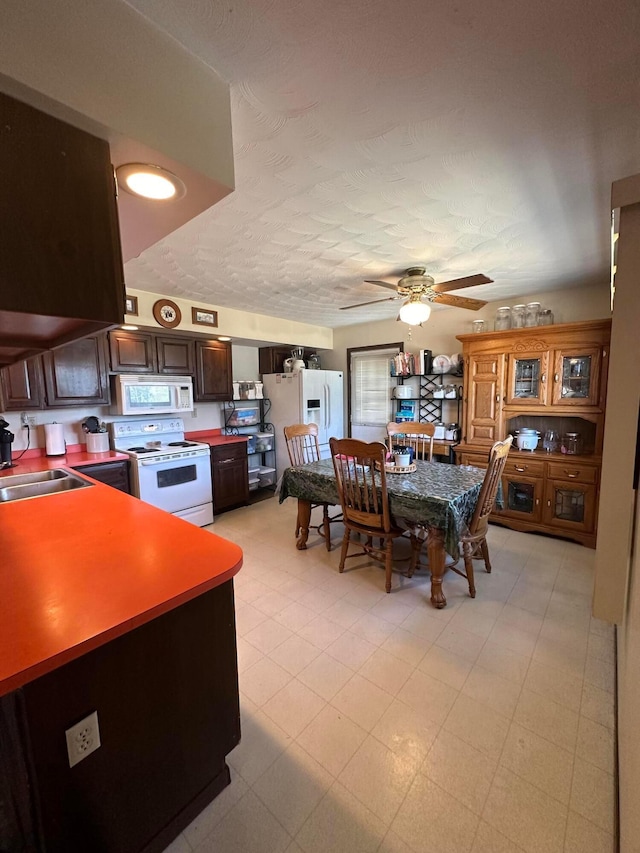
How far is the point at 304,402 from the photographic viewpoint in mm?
4691

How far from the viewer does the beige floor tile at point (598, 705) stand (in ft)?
5.17

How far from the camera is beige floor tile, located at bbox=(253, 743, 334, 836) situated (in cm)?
125

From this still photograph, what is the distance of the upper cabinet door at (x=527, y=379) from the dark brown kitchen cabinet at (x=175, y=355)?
134 inches

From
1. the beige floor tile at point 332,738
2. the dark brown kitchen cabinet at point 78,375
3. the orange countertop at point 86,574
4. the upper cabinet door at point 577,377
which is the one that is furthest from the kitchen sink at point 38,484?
the upper cabinet door at point 577,377

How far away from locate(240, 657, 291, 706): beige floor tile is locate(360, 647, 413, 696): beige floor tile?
430 mm

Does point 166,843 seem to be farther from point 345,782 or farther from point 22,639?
point 22,639

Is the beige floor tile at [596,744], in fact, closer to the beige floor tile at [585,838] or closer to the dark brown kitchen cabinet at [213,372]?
the beige floor tile at [585,838]

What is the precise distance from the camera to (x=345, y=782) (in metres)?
1.35

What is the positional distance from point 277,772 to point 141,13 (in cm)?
248

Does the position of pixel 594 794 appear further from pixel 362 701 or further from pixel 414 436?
pixel 414 436

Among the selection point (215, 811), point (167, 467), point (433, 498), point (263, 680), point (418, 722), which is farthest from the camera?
point (167, 467)

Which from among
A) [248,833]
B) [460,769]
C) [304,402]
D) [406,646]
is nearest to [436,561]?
[406,646]

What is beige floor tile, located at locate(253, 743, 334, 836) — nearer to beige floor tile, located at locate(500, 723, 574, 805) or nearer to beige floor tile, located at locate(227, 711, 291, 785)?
beige floor tile, located at locate(227, 711, 291, 785)

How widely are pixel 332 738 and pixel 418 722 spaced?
39cm
